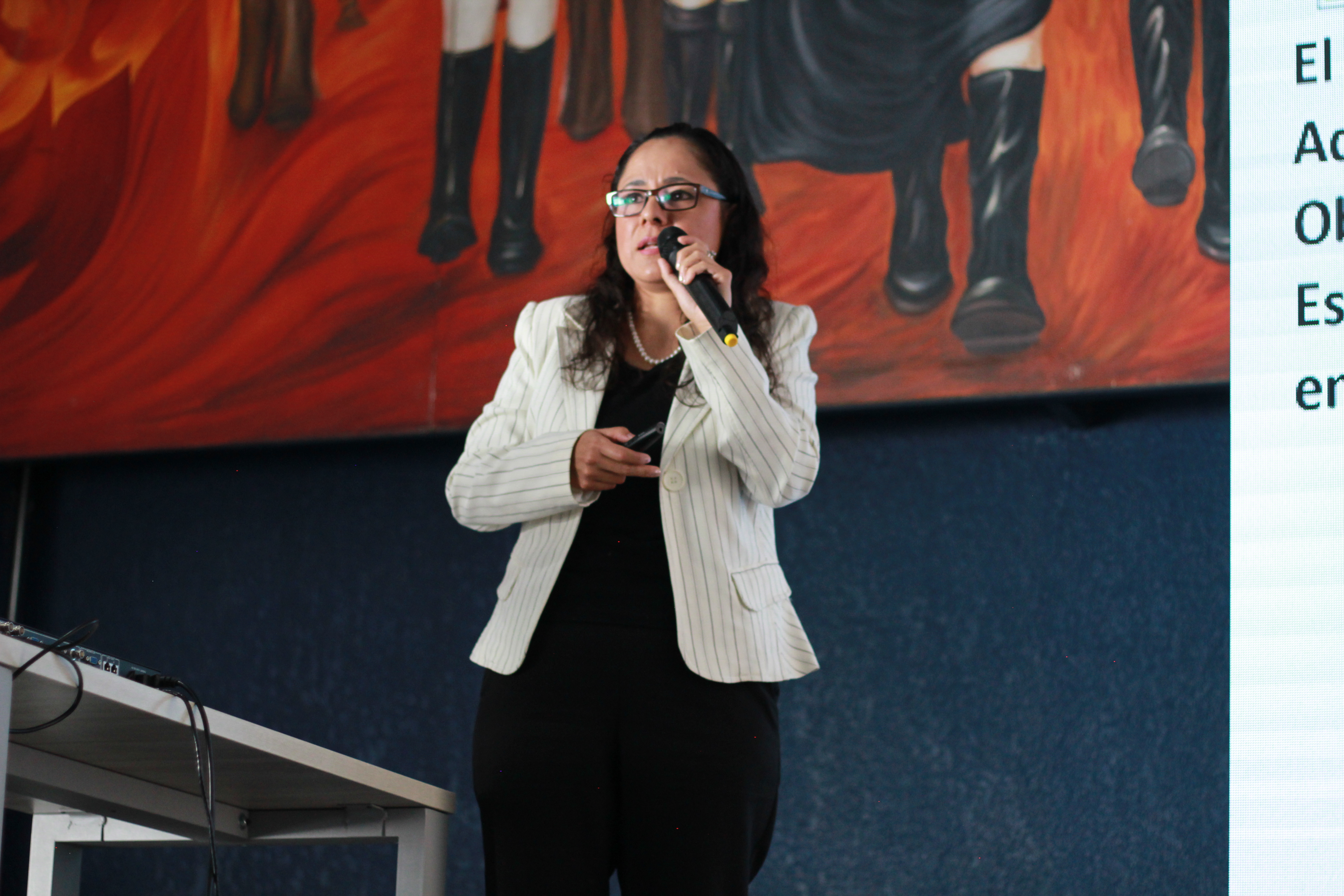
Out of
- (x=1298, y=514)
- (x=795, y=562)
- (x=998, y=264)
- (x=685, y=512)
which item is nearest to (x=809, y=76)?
(x=998, y=264)

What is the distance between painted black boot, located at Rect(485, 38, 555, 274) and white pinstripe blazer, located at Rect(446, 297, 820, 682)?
1.32m

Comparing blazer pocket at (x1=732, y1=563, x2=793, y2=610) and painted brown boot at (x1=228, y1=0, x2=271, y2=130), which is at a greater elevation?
painted brown boot at (x1=228, y1=0, x2=271, y2=130)

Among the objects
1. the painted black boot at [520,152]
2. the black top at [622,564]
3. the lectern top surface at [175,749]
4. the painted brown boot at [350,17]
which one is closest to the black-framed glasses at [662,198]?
the black top at [622,564]

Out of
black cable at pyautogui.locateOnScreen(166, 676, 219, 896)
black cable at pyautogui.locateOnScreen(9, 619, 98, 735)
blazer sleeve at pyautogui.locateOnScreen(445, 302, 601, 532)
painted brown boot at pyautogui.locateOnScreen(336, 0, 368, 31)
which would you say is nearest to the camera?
black cable at pyautogui.locateOnScreen(9, 619, 98, 735)

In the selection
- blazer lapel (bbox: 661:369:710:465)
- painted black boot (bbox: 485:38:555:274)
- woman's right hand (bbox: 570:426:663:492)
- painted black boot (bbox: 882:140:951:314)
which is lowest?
woman's right hand (bbox: 570:426:663:492)

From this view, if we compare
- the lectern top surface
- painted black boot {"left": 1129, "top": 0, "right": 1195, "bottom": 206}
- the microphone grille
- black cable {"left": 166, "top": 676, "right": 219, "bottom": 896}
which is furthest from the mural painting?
black cable {"left": 166, "top": 676, "right": 219, "bottom": 896}

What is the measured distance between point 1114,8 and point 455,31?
1304mm

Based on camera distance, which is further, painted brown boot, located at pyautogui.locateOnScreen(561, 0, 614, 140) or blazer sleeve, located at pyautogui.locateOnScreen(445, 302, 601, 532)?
painted brown boot, located at pyautogui.locateOnScreen(561, 0, 614, 140)

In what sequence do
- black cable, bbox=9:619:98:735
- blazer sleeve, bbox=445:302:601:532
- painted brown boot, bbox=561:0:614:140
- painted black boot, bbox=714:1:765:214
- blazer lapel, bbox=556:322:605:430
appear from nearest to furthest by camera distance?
black cable, bbox=9:619:98:735 → blazer sleeve, bbox=445:302:601:532 → blazer lapel, bbox=556:322:605:430 → painted black boot, bbox=714:1:765:214 → painted brown boot, bbox=561:0:614:140

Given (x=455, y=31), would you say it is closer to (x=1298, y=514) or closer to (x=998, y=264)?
(x=998, y=264)

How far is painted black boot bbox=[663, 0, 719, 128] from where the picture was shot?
9.07ft

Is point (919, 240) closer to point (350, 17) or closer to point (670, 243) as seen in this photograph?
point (670, 243)

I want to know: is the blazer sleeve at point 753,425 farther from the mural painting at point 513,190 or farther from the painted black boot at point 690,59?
the painted black boot at point 690,59

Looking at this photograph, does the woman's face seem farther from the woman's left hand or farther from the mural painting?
the mural painting
